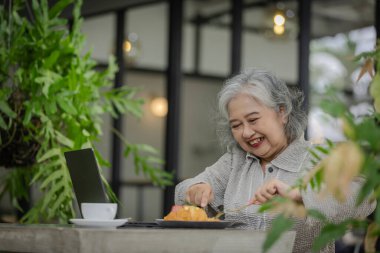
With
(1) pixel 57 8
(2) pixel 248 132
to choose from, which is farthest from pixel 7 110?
(2) pixel 248 132

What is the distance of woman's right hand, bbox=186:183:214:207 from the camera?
9.44 feet

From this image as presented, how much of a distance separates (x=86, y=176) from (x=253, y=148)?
79 cm

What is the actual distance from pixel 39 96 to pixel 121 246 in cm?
197

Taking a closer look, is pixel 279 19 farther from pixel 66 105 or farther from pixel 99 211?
pixel 99 211

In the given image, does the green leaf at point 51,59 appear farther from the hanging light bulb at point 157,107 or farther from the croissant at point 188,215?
the hanging light bulb at point 157,107

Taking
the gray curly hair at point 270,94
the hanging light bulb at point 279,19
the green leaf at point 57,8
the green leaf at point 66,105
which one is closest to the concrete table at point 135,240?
the gray curly hair at point 270,94

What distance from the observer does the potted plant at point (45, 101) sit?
379 cm

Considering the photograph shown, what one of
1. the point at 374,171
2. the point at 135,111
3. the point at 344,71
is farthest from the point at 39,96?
the point at 344,71

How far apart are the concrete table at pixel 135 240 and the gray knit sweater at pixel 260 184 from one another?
371 millimetres

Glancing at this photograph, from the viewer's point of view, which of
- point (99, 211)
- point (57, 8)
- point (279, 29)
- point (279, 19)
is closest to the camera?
point (99, 211)

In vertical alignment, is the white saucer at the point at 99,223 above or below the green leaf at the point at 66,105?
below

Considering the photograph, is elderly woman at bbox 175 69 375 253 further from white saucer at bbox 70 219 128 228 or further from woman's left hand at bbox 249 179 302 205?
white saucer at bbox 70 219 128 228

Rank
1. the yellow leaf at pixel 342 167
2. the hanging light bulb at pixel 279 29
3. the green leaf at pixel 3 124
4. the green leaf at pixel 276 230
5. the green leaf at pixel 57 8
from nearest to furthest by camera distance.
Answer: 1. the yellow leaf at pixel 342 167
2. the green leaf at pixel 276 230
3. the green leaf at pixel 3 124
4. the green leaf at pixel 57 8
5. the hanging light bulb at pixel 279 29

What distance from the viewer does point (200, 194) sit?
115 inches
